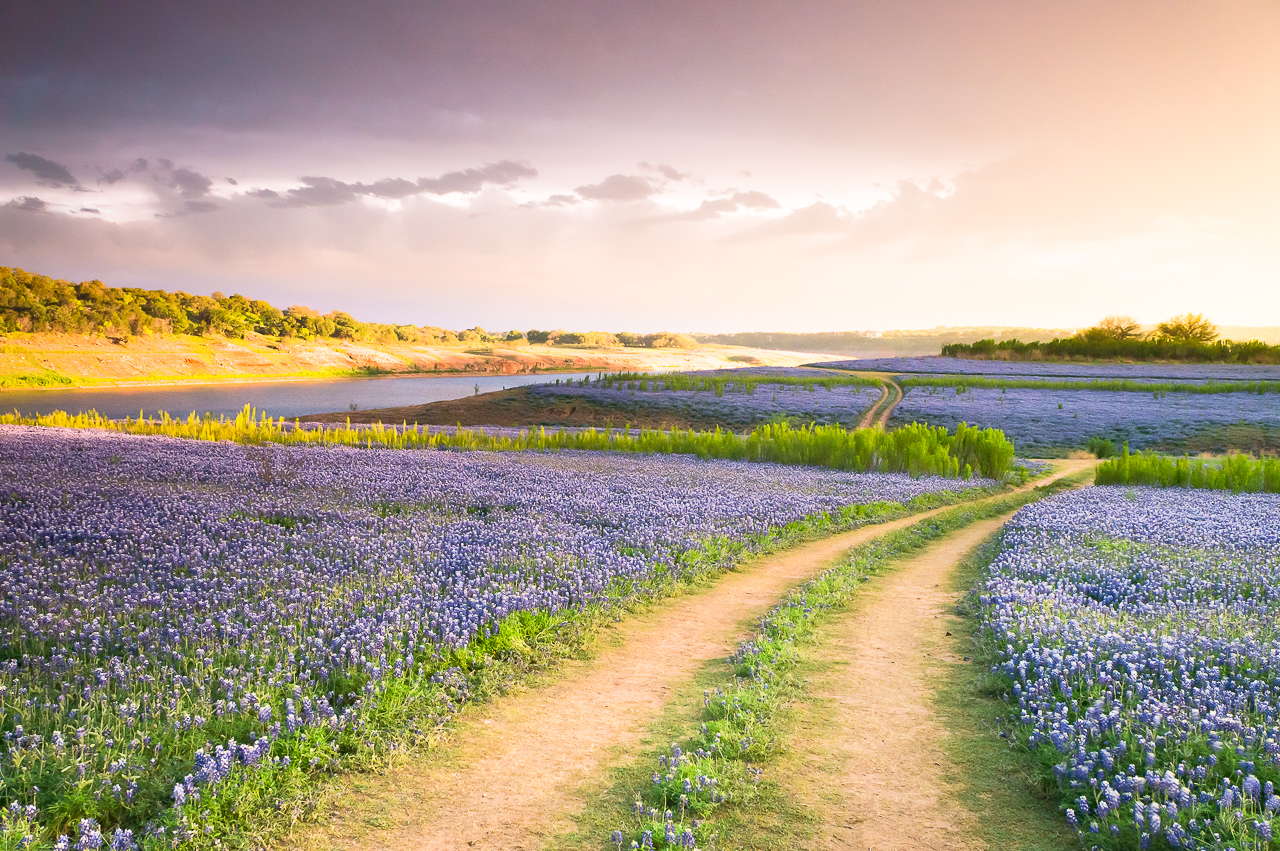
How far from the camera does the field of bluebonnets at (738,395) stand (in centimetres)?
3895

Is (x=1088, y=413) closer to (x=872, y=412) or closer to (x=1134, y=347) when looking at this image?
(x=872, y=412)

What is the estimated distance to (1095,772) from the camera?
173 inches

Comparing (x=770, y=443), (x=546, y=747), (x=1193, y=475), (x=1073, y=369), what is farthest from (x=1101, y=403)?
(x=546, y=747)

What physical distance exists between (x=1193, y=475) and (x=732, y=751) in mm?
21731

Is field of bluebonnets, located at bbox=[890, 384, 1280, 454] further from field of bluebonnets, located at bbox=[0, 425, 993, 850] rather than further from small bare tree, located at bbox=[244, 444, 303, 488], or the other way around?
small bare tree, located at bbox=[244, 444, 303, 488]

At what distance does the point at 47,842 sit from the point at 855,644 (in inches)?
259

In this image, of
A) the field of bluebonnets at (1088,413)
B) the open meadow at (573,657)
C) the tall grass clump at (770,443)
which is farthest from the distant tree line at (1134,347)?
the open meadow at (573,657)

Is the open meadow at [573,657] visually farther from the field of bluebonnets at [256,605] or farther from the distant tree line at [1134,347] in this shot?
the distant tree line at [1134,347]

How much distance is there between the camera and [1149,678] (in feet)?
17.6

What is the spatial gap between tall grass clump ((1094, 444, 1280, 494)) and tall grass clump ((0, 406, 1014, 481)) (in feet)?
9.87

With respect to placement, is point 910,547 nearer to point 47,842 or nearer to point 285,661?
point 285,661

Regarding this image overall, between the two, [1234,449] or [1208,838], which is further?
[1234,449]

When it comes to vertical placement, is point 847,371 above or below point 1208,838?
above

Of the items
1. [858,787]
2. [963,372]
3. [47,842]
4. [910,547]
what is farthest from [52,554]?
[963,372]
